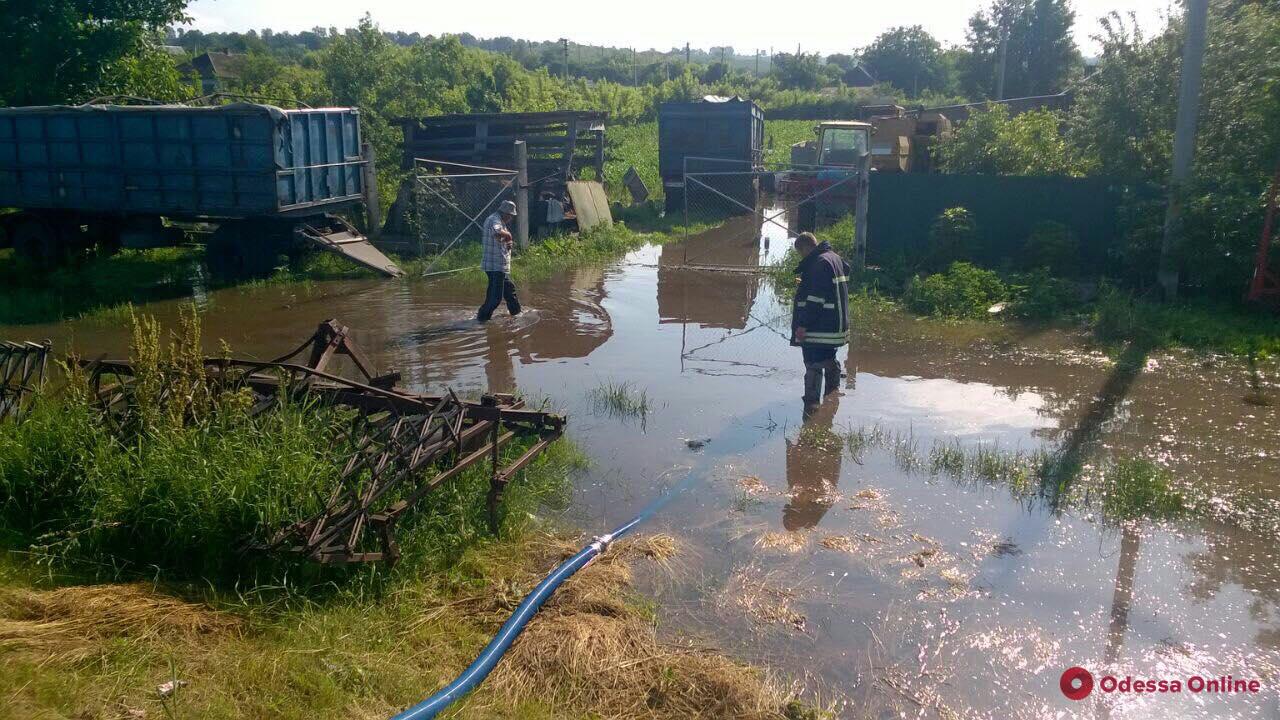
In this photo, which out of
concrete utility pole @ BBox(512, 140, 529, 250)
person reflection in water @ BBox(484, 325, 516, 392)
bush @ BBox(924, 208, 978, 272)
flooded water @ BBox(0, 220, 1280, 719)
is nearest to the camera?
flooded water @ BBox(0, 220, 1280, 719)

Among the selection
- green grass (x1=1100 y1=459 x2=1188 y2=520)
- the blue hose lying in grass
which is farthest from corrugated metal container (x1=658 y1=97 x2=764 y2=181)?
the blue hose lying in grass

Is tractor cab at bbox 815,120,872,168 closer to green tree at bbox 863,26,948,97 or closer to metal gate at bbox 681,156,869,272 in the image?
metal gate at bbox 681,156,869,272

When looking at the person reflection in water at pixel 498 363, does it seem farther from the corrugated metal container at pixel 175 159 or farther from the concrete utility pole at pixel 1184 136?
the concrete utility pole at pixel 1184 136

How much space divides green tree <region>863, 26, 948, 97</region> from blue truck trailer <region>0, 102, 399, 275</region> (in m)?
59.8

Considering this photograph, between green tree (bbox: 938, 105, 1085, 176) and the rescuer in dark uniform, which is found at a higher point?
green tree (bbox: 938, 105, 1085, 176)

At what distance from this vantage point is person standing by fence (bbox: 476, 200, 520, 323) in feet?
39.4

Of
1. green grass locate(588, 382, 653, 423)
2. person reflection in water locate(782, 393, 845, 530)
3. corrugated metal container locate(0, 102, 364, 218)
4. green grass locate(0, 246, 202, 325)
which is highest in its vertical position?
corrugated metal container locate(0, 102, 364, 218)

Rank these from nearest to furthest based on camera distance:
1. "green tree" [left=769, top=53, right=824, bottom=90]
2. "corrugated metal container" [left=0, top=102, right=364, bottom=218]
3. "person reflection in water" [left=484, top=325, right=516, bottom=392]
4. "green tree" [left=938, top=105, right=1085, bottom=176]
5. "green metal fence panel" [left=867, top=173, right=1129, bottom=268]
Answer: "person reflection in water" [left=484, top=325, right=516, bottom=392] < "corrugated metal container" [left=0, top=102, right=364, bottom=218] < "green metal fence panel" [left=867, top=173, right=1129, bottom=268] < "green tree" [left=938, top=105, right=1085, bottom=176] < "green tree" [left=769, top=53, right=824, bottom=90]

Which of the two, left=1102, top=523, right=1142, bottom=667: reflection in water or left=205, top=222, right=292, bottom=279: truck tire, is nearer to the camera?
left=1102, top=523, right=1142, bottom=667: reflection in water

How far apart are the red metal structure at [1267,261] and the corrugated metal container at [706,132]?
1391 cm

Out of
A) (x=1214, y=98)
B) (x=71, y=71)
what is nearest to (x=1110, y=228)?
(x=1214, y=98)

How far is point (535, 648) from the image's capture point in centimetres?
469

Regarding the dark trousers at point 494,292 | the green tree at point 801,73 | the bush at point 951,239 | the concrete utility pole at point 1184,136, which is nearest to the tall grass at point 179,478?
the dark trousers at point 494,292

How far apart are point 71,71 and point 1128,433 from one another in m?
18.7
